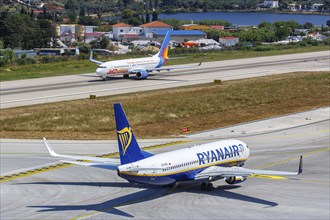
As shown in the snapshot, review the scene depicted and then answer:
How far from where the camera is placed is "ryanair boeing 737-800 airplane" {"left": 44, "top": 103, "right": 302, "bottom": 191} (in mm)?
45938

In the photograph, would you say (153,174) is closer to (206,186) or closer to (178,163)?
(178,163)

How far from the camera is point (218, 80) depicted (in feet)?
398

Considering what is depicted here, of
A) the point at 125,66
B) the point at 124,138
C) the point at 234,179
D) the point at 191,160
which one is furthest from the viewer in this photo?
the point at 125,66

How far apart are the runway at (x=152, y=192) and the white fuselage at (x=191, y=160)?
2.19 meters

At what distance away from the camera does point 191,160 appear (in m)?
50.1

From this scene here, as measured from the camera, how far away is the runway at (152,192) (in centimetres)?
4613

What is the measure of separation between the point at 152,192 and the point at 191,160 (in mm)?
4111

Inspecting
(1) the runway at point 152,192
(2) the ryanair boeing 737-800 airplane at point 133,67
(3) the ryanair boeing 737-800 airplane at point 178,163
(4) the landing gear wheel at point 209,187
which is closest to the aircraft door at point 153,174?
(3) the ryanair boeing 737-800 airplane at point 178,163

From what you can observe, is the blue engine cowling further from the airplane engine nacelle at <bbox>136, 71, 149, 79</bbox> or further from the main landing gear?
the main landing gear

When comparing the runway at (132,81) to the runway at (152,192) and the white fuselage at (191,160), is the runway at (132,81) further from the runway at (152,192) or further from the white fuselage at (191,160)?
the white fuselage at (191,160)

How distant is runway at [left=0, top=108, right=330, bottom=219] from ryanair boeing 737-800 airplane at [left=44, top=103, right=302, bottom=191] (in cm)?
168

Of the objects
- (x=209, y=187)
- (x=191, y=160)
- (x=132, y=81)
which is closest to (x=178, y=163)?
(x=191, y=160)

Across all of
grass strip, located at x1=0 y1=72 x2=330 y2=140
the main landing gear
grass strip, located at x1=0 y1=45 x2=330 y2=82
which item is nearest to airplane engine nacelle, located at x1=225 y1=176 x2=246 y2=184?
the main landing gear

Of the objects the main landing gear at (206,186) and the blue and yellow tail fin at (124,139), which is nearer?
the blue and yellow tail fin at (124,139)
